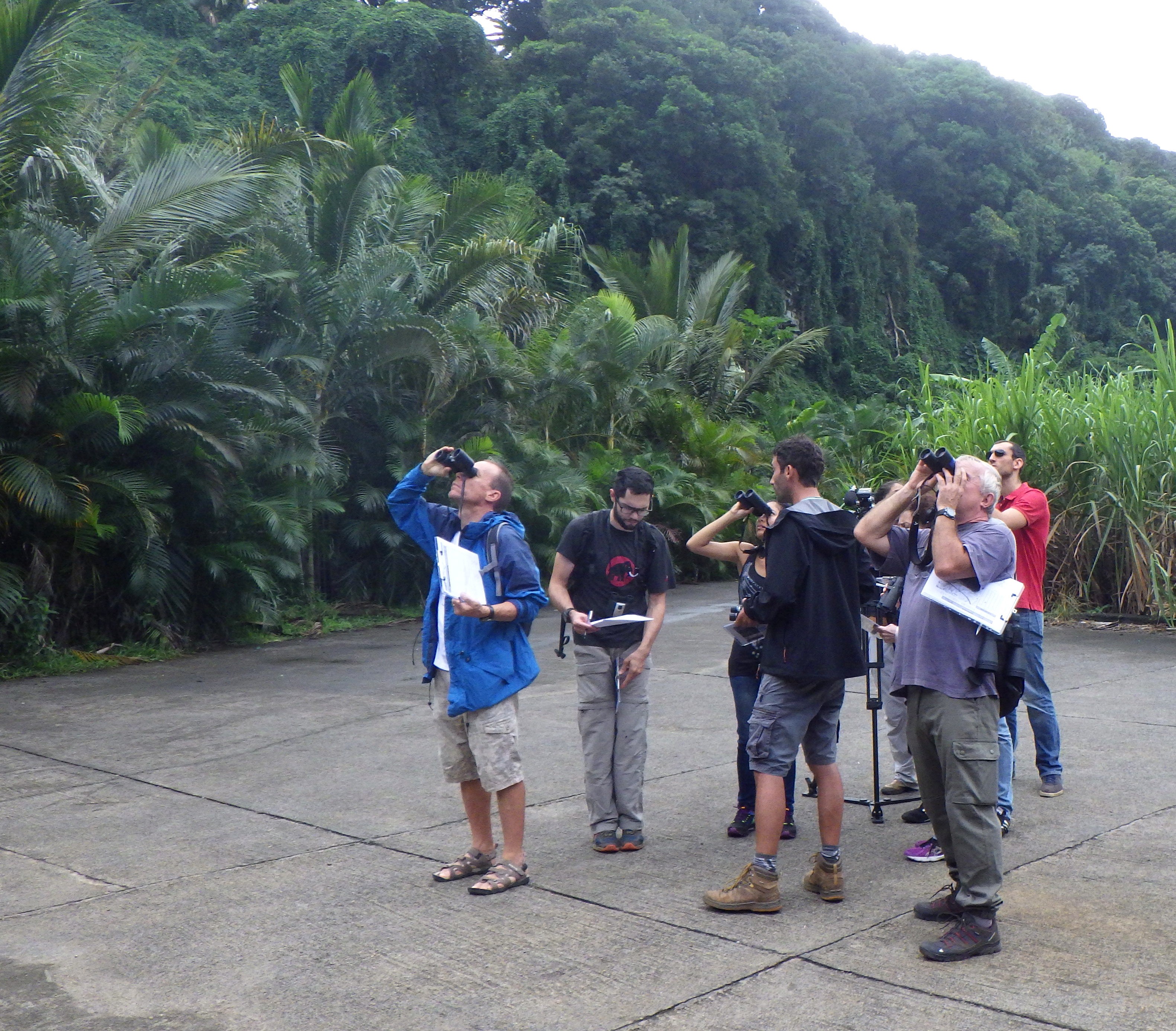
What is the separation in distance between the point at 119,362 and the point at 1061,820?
873cm

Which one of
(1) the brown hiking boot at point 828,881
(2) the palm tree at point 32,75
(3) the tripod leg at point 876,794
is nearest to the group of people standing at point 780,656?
(1) the brown hiking boot at point 828,881

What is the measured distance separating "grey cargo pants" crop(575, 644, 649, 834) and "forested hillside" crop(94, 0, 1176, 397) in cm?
1818

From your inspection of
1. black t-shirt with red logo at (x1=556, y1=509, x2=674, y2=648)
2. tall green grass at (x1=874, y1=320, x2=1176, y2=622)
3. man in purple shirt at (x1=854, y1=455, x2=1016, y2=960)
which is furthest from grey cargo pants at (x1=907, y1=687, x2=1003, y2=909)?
tall green grass at (x1=874, y1=320, x2=1176, y2=622)

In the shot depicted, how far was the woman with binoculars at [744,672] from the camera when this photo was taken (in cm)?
525

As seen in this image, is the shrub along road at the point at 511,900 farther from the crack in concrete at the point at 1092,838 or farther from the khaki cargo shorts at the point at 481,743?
the khaki cargo shorts at the point at 481,743

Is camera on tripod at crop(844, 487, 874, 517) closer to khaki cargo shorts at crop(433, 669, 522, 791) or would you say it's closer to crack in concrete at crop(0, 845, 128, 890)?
khaki cargo shorts at crop(433, 669, 522, 791)

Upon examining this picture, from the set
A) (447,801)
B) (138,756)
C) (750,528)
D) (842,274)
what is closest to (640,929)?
(447,801)

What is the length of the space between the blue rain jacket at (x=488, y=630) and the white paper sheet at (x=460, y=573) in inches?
1.8

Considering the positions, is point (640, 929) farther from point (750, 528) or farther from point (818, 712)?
point (750, 528)

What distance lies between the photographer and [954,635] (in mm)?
4117

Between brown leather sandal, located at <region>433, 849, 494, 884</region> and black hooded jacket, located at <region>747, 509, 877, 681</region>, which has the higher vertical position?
black hooded jacket, located at <region>747, 509, 877, 681</region>

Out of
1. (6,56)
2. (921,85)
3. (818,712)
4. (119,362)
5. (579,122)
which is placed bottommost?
(818,712)

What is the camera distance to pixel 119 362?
35.5 feet

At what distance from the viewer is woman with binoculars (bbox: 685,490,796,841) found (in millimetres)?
5254
